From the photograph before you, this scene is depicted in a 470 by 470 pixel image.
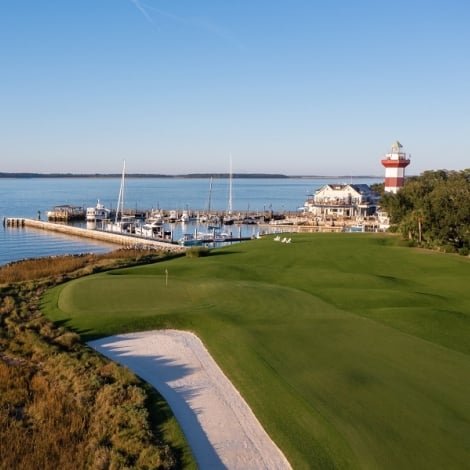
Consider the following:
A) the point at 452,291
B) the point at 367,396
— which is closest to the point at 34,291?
the point at 367,396

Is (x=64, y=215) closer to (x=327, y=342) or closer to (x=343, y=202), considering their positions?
(x=343, y=202)

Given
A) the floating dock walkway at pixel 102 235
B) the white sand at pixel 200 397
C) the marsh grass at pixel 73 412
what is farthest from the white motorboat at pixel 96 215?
the white sand at pixel 200 397

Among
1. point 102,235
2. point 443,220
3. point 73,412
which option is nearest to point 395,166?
point 443,220

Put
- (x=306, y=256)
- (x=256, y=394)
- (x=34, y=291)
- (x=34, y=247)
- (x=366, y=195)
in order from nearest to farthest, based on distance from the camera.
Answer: (x=256, y=394) → (x=34, y=291) → (x=306, y=256) → (x=34, y=247) → (x=366, y=195)

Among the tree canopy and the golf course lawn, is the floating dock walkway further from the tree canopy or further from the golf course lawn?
the golf course lawn

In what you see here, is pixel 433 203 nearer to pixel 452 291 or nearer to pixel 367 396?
pixel 452 291

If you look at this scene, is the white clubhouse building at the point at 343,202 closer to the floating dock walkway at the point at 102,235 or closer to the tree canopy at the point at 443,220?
the floating dock walkway at the point at 102,235

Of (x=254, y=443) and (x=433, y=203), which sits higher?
(x=433, y=203)
